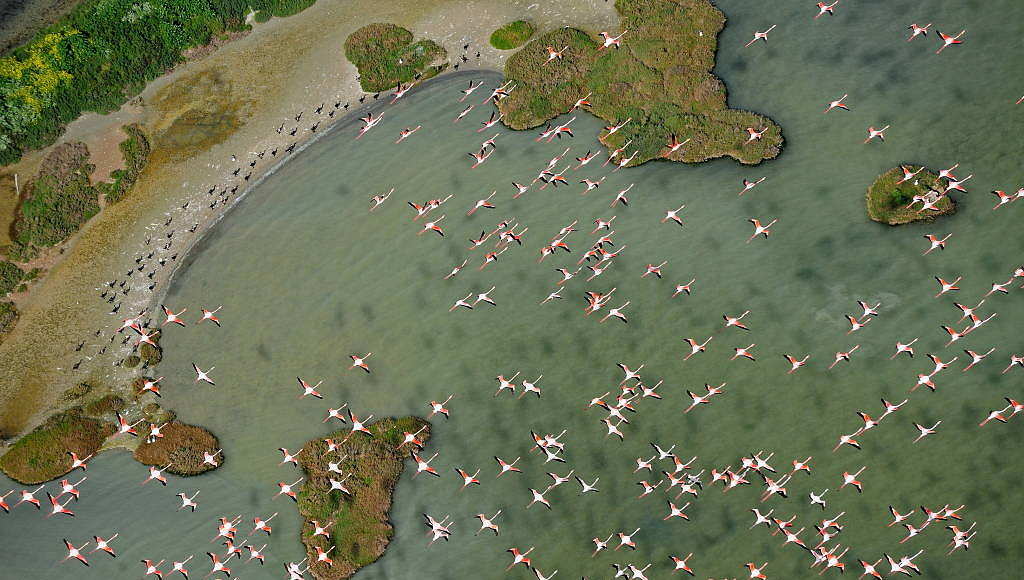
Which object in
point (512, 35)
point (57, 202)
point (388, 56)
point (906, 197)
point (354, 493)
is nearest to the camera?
point (906, 197)

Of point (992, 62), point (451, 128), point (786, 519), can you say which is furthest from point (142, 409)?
point (992, 62)

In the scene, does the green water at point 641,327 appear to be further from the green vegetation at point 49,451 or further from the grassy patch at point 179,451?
the green vegetation at point 49,451

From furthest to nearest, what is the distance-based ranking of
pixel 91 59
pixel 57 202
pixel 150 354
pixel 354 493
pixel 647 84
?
pixel 91 59 < pixel 647 84 < pixel 57 202 < pixel 150 354 < pixel 354 493

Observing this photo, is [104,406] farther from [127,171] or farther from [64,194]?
[127,171]

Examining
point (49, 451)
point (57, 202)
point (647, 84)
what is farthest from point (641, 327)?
point (57, 202)

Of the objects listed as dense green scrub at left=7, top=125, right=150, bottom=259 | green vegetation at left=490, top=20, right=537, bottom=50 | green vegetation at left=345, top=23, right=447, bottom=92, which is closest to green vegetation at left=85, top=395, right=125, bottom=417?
dense green scrub at left=7, top=125, right=150, bottom=259

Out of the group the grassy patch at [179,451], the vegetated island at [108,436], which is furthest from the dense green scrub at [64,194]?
the grassy patch at [179,451]
